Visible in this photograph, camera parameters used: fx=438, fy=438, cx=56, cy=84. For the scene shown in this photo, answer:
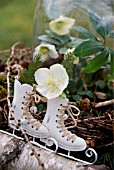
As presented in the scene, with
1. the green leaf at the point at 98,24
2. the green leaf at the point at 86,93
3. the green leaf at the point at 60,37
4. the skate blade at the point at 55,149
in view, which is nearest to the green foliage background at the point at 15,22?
the green leaf at the point at 60,37

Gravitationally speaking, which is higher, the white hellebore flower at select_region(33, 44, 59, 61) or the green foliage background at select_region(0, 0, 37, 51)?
the green foliage background at select_region(0, 0, 37, 51)

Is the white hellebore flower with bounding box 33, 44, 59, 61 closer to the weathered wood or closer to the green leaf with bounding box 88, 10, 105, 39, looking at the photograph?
the green leaf with bounding box 88, 10, 105, 39

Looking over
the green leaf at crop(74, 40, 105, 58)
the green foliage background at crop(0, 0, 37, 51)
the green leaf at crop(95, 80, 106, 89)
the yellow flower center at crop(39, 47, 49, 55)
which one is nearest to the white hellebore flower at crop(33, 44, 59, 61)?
the yellow flower center at crop(39, 47, 49, 55)

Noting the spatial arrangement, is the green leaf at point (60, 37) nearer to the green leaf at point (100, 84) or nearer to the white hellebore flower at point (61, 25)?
the white hellebore flower at point (61, 25)

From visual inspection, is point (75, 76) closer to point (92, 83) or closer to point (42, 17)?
point (92, 83)

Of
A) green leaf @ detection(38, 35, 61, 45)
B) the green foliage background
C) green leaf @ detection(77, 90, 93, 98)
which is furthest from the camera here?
the green foliage background

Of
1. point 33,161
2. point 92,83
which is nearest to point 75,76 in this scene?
point 92,83

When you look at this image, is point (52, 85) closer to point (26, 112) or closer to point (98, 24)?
point (26, 112)
